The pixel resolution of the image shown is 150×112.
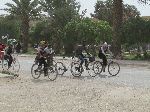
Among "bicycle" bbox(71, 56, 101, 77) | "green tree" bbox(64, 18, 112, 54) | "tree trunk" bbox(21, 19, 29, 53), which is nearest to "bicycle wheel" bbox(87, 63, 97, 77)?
"bicycle" bbox(71, 56, 101, 77)

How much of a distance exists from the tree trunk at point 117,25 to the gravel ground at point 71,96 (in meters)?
19.0

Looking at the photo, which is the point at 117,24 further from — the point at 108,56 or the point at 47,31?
the point at 47,31

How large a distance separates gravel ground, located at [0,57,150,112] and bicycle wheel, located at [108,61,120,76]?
3323mm

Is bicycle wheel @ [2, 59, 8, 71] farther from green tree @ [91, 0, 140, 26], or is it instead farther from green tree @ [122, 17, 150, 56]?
green tree @ [91, 0, 140, 26]

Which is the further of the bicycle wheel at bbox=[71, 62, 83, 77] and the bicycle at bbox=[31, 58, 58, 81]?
the bicycle wheel at bbox=[71, 62, 83, 77]

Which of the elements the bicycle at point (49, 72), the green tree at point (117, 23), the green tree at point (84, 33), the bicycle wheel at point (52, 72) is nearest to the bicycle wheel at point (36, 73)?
the bicycle at point (49, 72)

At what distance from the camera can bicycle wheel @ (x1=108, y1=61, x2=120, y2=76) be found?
22.9 metres

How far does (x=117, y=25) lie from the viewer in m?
38.2

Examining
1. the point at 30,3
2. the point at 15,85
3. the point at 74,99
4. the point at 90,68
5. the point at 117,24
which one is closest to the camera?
the point at 74,99

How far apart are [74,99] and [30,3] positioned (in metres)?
48.3

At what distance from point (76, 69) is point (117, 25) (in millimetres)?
16480

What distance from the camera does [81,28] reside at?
4919 cm

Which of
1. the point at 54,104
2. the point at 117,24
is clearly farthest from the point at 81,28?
the point at 54,104

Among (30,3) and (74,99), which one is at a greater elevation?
(30,3)
